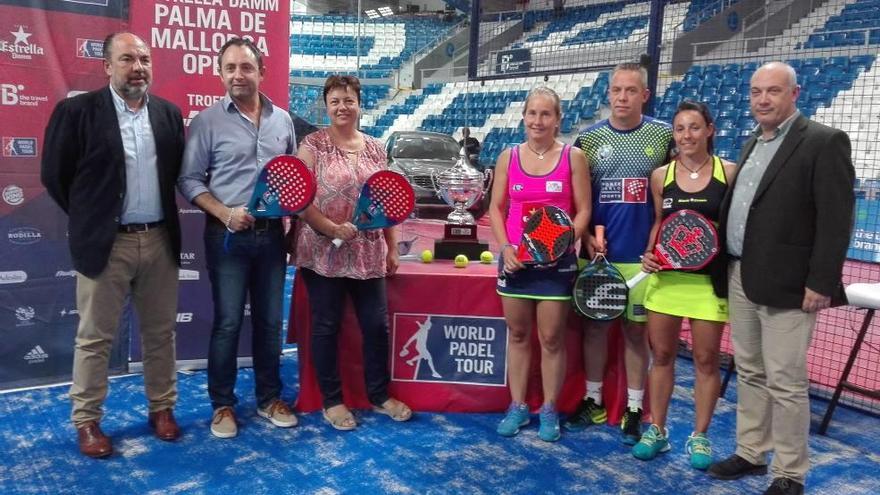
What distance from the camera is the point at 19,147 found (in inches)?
123

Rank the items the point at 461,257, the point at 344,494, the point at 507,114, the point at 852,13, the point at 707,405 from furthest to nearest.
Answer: the point at 507,114 < the point at 852,13 < the point at 461,257 < the point at 707,405 < the point at 344,494

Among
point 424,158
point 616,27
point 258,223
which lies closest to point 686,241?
point 258,223

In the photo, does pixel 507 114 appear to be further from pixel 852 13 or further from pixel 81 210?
pixel 81 210

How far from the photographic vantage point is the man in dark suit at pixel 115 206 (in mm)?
2469

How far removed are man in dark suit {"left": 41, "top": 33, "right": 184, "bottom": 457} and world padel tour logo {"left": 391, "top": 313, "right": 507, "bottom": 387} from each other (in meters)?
1.00

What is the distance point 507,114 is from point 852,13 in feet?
20.4

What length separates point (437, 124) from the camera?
15320 millimetres

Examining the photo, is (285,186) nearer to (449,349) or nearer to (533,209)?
(533,209)

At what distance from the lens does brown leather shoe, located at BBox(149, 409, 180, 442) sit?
2764mm

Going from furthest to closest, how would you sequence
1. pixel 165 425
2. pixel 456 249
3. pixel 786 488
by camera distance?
pixel 456 249 → pixel 165 425 → pixel 786 488

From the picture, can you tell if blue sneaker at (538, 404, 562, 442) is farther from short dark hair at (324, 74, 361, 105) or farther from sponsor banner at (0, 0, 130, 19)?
sponsor banner at (0, 0, 130, 19)

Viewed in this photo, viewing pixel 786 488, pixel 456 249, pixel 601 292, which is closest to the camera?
pixel 786 488

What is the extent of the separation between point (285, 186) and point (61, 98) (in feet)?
4.67

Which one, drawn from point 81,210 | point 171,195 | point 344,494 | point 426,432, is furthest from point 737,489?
point 81,210
